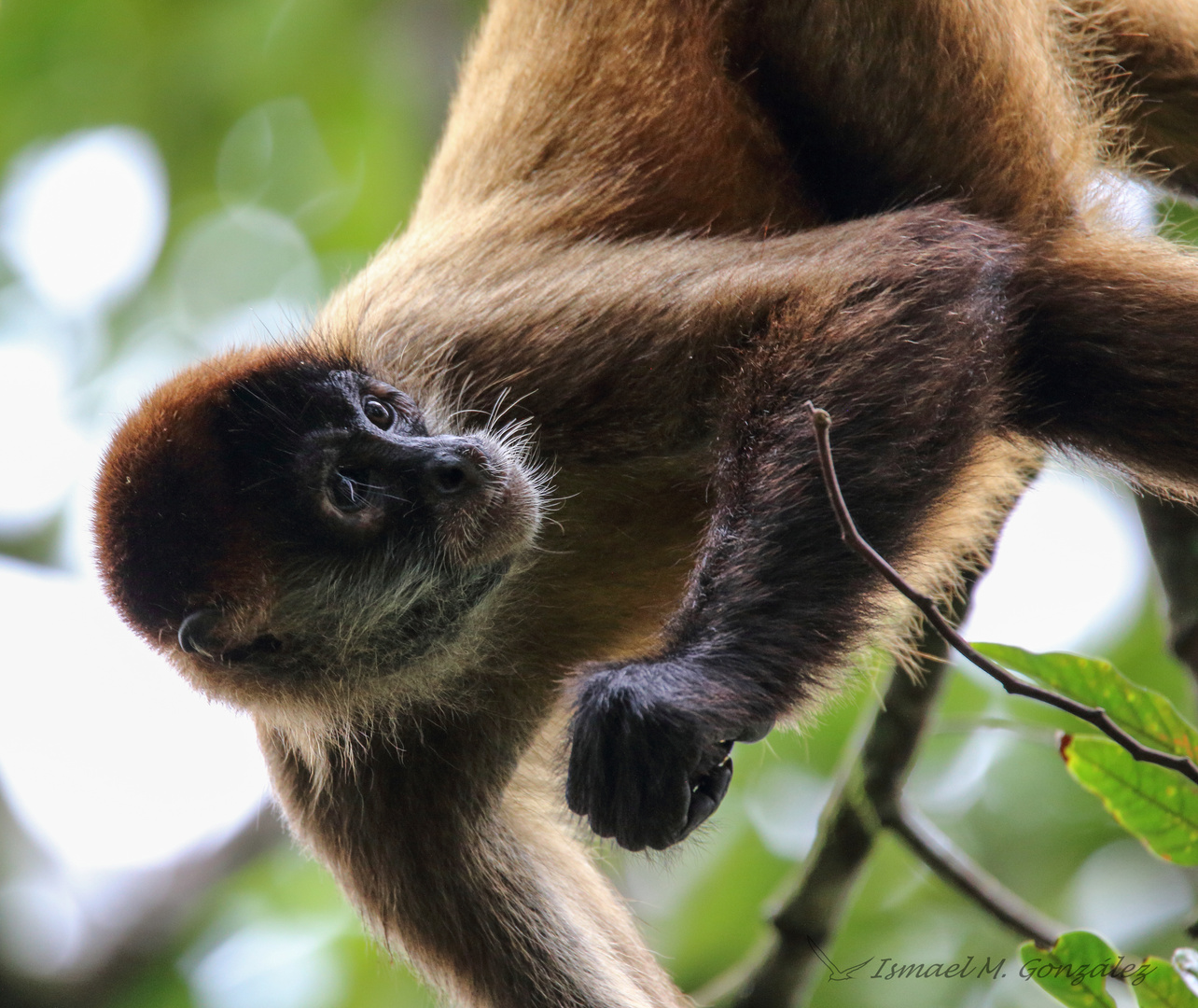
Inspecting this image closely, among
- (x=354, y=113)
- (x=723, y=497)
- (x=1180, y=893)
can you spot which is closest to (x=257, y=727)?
(x=723, y=497)

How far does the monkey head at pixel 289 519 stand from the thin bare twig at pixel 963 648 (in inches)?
51.2

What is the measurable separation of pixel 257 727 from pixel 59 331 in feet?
23.0

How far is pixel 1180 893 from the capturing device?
304 inches

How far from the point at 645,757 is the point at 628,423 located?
4.17 feet

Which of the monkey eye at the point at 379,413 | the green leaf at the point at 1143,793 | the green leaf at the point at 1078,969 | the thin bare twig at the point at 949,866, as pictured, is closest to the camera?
the green leaf at the point at 1078,969

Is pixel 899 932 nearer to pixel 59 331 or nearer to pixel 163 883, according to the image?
pixel 163 883

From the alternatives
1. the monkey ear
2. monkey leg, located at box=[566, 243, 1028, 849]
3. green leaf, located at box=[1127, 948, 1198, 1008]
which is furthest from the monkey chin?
green leaf, located at box=[1127, 948, 1198, 1008]

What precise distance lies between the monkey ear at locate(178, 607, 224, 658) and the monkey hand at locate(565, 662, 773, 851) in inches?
48.6

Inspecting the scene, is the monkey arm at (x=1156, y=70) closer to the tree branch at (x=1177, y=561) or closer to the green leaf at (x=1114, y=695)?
the tree branch at (x=1177, y=561)

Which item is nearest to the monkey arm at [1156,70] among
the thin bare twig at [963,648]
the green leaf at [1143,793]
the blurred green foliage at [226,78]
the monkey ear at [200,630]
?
the green leaf at [1143,793]

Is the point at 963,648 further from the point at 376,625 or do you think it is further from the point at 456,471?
the point at 376,625

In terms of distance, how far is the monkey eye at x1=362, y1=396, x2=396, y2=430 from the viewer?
3836 mm

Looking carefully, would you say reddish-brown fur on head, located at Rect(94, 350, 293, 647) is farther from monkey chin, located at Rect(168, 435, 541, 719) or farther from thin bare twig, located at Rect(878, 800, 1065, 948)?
thin bare twig, located at Rect(878, 800, 1065, 948)

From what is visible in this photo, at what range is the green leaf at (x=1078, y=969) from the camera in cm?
267
